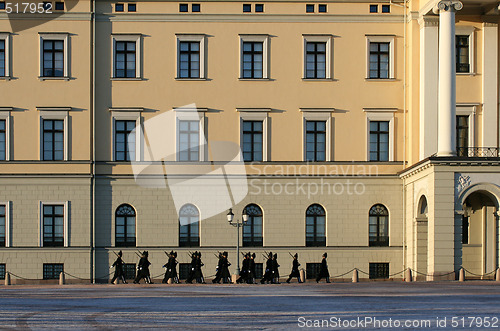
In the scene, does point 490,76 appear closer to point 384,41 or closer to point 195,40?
point 384,41

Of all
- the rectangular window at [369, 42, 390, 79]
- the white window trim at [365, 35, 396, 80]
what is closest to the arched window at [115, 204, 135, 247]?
the white window trim at [365, 35, 396, 80]

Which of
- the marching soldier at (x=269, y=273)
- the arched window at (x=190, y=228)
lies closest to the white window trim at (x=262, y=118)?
the arched window at (x=190, y=228)

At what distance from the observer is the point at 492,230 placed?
171ft

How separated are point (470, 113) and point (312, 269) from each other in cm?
1055

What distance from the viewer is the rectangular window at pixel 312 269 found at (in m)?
53.8

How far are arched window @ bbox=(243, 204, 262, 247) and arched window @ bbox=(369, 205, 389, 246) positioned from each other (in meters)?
5.38

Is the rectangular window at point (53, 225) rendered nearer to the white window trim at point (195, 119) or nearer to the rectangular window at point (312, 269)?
the white window trim at point (195, 119)

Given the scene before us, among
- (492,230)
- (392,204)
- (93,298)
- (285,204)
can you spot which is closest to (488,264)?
(492,230)

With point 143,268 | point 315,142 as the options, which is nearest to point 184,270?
point 143,268

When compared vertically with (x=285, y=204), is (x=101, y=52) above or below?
above

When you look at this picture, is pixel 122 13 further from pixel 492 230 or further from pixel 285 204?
pixel 492 230

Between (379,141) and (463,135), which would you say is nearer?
(463,135)

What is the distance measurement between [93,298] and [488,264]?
75.6 feet

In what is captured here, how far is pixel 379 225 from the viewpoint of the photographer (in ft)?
178
